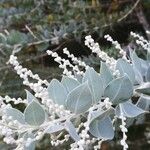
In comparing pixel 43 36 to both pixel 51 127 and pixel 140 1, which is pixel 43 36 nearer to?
pixel 140 1

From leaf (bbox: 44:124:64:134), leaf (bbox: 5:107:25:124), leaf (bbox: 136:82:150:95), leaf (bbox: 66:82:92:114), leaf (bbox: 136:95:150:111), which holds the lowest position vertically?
leaf (bbox: 136:95:150:111)

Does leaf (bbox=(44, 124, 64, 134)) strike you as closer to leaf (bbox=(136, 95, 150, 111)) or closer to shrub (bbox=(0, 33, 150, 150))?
shrub (bbox=(0, 33, 150, 150))

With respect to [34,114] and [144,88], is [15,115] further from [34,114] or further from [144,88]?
[144,88]

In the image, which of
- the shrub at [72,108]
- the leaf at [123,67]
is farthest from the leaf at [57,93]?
the leaf at [123,67]

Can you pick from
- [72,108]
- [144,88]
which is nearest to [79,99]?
[72,108]

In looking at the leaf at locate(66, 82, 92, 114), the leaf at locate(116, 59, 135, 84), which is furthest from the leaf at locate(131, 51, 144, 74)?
the leaf at locate(66, 82, 92, 114)

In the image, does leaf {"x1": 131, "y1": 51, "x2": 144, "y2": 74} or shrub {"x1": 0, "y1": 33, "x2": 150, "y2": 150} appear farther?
leaf {"x1": 131, "y1": 51, "x2": 144, "y2": 74}
